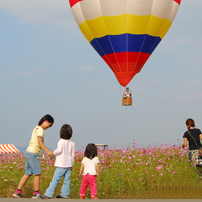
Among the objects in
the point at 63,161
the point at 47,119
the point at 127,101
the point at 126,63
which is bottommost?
the point at 63,161

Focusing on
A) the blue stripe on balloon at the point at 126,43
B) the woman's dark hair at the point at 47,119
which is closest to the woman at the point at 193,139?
the woman's dark hair at the point at 47,119

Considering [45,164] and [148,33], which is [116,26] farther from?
[45,164]

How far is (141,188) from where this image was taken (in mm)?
8844

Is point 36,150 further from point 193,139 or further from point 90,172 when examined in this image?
point 193,139

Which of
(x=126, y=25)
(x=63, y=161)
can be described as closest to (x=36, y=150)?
(x=63, y=161)

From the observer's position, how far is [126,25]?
1625cm

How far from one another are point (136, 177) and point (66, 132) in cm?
291

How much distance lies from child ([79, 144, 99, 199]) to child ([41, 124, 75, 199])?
0.35 m

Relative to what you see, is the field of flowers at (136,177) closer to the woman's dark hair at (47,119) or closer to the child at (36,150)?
the child at (36,150)

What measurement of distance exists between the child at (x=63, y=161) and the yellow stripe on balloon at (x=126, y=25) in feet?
31.5

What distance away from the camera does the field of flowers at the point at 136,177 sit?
846 cm

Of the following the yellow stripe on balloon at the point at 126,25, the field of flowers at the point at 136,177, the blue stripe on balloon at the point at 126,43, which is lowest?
the field of flowers at the point at 136,177

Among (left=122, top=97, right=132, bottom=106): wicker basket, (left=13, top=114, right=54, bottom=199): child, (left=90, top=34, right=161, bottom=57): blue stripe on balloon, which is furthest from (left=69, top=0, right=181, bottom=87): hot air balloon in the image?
(left=13, top=114, right=54, bottom=199): child

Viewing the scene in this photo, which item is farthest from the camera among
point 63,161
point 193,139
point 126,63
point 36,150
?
point 126,63
